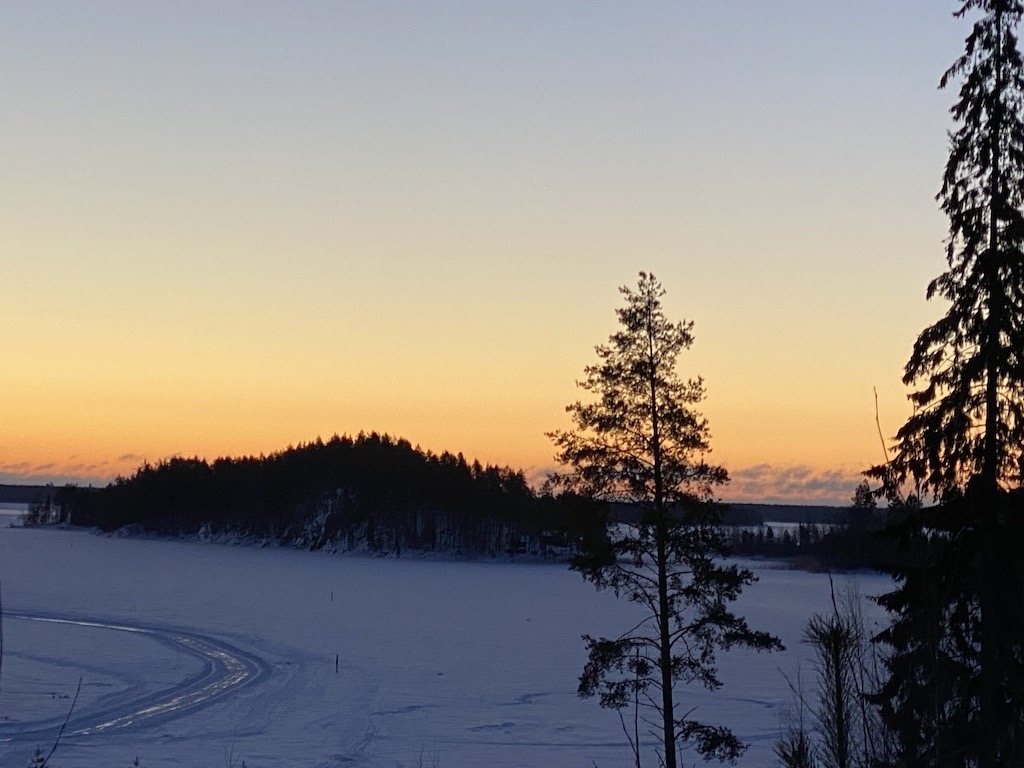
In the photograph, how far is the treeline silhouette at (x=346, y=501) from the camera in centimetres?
12862

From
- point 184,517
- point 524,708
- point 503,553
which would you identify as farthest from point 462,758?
point 184,517

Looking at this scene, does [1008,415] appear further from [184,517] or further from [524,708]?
[184,517]

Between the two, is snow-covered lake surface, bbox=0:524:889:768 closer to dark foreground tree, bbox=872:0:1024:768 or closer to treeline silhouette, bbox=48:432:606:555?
dark foreground tree, bbox=872:0:1024:768

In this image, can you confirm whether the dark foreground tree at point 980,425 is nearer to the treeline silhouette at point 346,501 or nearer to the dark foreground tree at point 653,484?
the dark foreground tree at point 653,484

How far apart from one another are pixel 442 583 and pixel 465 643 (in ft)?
118

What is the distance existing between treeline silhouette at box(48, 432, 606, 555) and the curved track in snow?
72.2 metres

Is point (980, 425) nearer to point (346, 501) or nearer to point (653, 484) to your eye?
point (653, 484)

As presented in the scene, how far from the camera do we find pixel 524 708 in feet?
91.6

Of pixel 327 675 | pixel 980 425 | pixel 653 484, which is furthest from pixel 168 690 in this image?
pixel 980 425

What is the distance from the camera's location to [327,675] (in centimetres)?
3309

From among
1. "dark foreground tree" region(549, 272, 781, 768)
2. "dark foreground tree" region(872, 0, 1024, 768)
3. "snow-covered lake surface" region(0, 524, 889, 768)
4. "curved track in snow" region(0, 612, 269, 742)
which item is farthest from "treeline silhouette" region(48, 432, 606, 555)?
"dark foreground tree" region(872, 0, 1024, 768)

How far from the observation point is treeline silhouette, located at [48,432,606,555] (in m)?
129

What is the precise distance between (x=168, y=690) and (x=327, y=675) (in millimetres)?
5420

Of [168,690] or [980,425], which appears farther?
[168,690]
